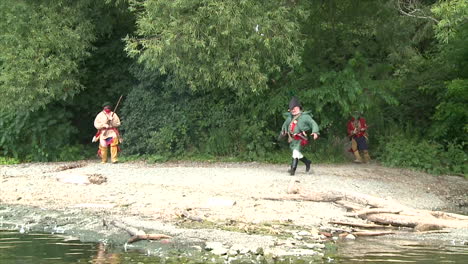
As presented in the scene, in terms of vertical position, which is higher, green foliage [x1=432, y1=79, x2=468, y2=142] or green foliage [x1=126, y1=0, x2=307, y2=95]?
green foliage [x1=126, y1=0, x2=307, y2=95]

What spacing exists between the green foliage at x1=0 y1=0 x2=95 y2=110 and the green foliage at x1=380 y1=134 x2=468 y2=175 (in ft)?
29.7

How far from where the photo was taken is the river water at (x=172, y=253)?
9586 millimetres

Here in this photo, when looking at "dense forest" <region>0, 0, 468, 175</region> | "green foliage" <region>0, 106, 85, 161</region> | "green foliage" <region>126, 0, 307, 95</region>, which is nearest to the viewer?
"green foliage" <region>126, 0, 307, 95</region>

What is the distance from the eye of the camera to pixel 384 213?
12836 mm

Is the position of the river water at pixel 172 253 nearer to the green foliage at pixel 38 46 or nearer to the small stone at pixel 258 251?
the small stone at pixel 258 251

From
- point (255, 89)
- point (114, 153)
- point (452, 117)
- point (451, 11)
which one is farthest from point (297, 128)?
point (114, 153)

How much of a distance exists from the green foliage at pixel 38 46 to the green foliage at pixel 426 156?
29.7ft

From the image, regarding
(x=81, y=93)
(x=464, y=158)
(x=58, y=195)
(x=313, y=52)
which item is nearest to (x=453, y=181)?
(x=464, y=158)

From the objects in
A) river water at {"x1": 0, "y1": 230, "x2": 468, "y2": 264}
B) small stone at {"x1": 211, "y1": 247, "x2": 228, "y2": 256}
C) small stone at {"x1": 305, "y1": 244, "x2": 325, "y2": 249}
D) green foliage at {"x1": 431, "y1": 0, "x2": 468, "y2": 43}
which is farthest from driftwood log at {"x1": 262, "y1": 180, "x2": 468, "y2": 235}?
green foliage at {"x1": 431, "y1": 0, "x2": 468, "y2": 43}

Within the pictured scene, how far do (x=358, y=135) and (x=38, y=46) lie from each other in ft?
29.8

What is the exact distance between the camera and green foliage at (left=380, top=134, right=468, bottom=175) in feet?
64.0

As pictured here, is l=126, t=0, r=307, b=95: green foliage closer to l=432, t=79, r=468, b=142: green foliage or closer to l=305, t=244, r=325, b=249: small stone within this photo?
l=432, t=79, r=468, b=142: green foliage

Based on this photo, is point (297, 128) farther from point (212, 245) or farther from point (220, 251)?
point (220, 251)

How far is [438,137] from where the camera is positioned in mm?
20922
